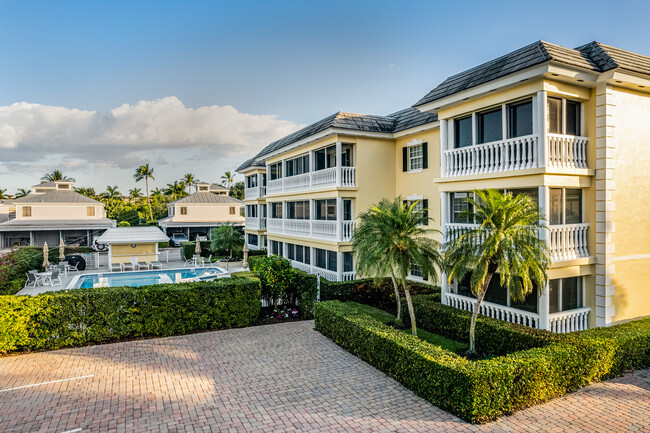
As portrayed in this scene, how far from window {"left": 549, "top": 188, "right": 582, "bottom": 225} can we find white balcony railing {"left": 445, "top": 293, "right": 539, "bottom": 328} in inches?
110

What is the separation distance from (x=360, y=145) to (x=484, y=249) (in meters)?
11.3

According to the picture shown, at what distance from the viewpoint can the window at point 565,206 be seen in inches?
436

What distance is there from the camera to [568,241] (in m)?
11.0

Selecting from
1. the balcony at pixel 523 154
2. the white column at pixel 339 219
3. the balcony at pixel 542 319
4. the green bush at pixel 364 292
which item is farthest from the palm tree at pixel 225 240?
the balcony at pixel 542 319

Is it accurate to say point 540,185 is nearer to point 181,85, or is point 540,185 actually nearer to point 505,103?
point 505,103

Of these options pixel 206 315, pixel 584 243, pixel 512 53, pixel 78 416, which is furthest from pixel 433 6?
pixel 78 416

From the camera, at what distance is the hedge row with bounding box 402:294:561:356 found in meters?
9.77

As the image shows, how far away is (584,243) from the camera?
448 inches

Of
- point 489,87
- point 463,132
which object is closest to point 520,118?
point 489,87

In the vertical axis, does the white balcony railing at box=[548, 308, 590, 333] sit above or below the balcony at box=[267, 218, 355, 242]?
below

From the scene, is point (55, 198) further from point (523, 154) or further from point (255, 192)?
point (523, 154)

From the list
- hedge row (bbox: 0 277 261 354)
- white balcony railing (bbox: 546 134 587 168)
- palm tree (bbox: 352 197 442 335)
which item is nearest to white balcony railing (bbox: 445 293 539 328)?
palm tree (bbox: 352 197 442 335)

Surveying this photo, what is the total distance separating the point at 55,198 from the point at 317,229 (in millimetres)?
41988

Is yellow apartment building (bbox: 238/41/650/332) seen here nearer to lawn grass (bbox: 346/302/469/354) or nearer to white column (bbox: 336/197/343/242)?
lawn grass (bbox: 346/302/469/354)
